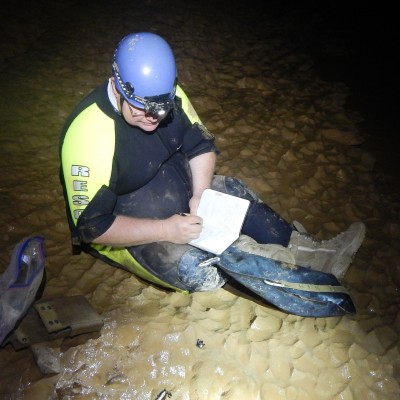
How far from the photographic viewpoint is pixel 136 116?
2.14 meters

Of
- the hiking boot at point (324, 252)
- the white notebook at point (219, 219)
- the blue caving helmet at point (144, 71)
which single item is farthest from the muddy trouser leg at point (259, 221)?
the blue caving helmet at point (144, 71)

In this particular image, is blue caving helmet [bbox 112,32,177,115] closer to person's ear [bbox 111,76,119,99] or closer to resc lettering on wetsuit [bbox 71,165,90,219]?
person's ear [bbox 111,76,119,99]

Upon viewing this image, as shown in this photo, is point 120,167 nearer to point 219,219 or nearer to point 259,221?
point 219,219

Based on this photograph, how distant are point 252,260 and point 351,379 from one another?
1064 millimetres

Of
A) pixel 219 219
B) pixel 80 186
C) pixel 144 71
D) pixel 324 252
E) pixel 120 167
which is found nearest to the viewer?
pixel 144 71

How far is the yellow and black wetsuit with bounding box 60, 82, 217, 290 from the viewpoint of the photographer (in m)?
2.12

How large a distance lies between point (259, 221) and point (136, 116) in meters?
1.27

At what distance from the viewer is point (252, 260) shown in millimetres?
2533

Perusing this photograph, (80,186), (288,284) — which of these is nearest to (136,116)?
(80,186)

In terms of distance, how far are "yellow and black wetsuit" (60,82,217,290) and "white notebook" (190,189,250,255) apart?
0.17 m

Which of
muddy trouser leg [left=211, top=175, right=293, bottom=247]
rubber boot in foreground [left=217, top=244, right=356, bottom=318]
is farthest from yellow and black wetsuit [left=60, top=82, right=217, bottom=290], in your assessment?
rubber boot in foreground [left=217, top=244, right=356, bottom=318]

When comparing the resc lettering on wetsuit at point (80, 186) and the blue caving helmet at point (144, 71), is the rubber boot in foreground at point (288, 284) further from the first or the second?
the blue caving helmet at point (144, 71)

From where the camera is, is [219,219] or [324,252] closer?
[219,219]

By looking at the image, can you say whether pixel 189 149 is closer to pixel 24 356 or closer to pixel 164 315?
pixel 164 315
